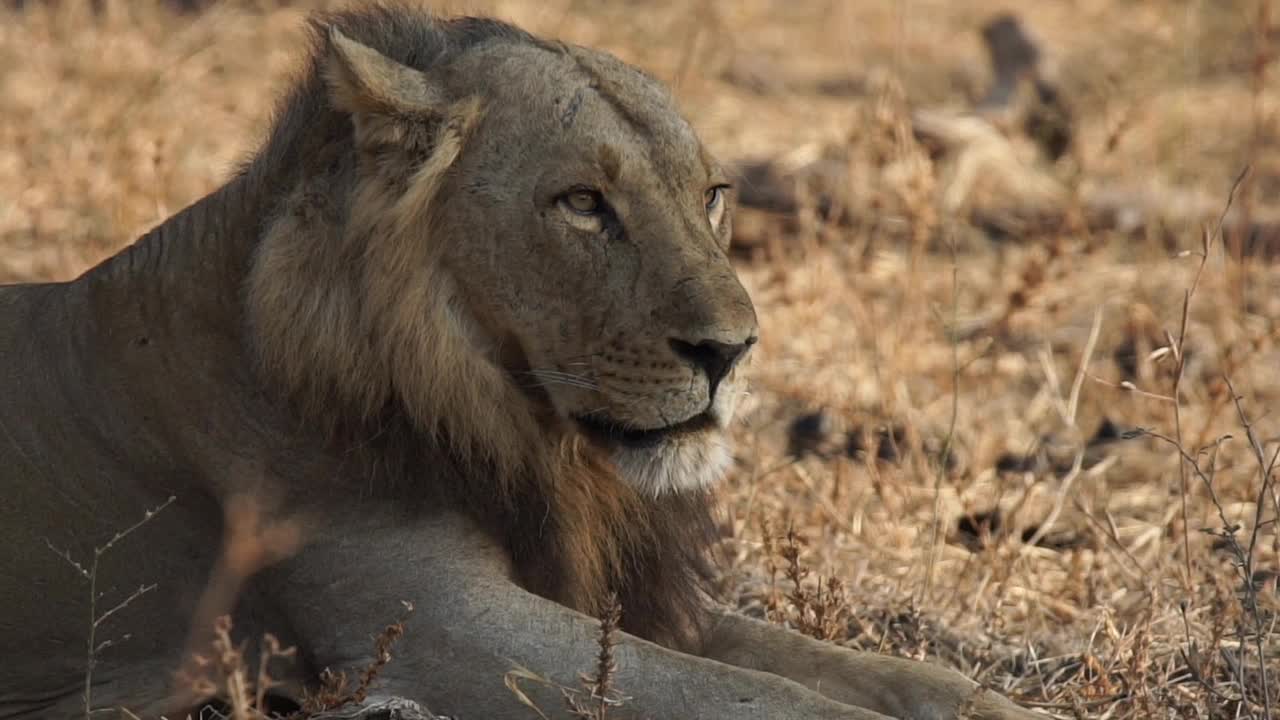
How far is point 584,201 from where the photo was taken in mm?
3488

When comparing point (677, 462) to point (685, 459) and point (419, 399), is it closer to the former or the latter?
point (685, 459)

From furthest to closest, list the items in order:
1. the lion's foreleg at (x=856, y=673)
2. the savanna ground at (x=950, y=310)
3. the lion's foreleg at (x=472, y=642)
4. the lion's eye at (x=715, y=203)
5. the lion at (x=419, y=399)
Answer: the savanna ground at (x=950, y=310) → the lion's eye at (x=715, y=203) → the lion's foreleg at (x=856, y=673) → the lion at (x=419, y=399) → the lion's foreleg at (x=472, y=642)

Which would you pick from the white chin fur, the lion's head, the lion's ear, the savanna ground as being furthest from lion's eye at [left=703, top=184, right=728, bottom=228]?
the savanna ground

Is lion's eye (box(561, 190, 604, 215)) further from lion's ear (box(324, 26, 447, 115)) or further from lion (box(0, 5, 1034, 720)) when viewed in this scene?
lion's ear (box(324, 26, 447, 115))

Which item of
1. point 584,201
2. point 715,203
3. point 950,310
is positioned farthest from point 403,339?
point 950,310

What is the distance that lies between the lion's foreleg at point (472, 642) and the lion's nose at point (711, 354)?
1.60 feet

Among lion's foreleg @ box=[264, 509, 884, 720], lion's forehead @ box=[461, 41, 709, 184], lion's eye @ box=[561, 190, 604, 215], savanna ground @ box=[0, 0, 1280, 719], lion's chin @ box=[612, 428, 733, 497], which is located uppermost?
lion's forehead @ box=[461, 41, 709, 184]

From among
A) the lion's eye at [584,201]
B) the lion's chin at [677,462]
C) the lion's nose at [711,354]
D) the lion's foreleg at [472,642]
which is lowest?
the lion's foreleg at [472,642]

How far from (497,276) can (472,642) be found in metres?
0.68

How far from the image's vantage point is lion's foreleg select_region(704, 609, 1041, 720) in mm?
3479

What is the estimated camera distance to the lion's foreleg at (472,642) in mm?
3236

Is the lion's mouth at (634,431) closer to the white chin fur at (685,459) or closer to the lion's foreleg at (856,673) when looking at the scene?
the white chin fur at (685,459)

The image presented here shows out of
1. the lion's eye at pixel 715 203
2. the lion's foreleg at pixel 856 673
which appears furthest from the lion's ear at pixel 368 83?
the lion's foreleg at pixel 856 673

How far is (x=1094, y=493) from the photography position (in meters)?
5.62
